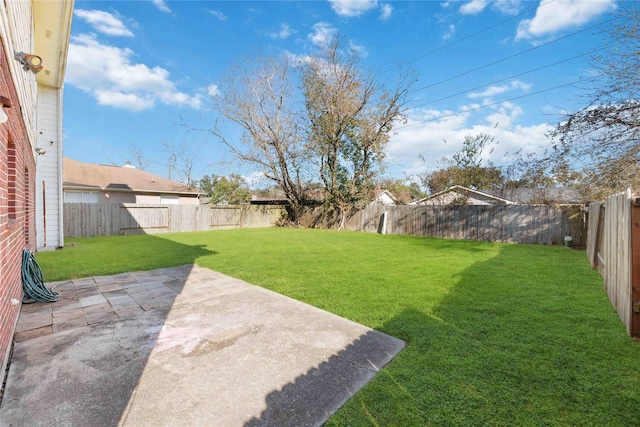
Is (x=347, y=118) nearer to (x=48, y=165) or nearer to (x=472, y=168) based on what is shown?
(x=472, y=168)

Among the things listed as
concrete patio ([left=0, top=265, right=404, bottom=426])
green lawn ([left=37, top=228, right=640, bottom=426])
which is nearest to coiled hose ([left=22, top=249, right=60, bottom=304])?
concrete patio ([left=0, top=265, right=404, bottom=426])

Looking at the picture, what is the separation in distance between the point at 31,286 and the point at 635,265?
6.32m

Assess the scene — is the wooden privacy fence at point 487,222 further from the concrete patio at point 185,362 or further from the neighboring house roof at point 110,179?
the neighboring house roof at point 110,179

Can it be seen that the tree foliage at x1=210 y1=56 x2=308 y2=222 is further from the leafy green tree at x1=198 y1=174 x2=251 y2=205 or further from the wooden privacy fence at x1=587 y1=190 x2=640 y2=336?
the wooden privacy fence at x1=587 y1=190 x2=640 y2=336

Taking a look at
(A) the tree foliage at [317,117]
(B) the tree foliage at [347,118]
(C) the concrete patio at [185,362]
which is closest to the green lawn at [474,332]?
(C) the concrete patio at [185,362]

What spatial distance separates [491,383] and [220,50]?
604 inches

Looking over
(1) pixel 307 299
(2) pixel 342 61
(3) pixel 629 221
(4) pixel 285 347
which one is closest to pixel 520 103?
(2) pixel 342 61

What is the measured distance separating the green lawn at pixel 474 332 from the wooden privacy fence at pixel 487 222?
331 cm

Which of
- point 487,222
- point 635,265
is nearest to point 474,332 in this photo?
point 635,265

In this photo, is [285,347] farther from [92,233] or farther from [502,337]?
[92,233]

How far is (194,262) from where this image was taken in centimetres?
632

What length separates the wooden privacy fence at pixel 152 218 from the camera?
37.5ft

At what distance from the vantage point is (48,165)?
24.5 ft

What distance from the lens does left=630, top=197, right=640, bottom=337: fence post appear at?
228 cm
